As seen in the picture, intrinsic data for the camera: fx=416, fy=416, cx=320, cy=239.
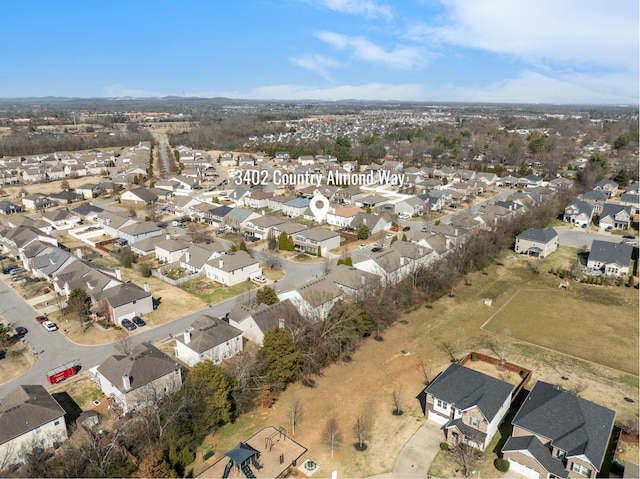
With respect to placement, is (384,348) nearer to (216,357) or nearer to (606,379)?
(216,357)

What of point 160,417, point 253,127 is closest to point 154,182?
point 160,417

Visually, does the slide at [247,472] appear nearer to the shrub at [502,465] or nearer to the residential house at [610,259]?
the shrub at [502,465]

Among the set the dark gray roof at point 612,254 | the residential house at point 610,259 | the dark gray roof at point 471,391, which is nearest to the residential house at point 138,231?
the dark gray roof at point 471,391

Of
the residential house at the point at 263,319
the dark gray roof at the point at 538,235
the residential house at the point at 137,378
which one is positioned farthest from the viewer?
the dark gray roof at the point at 538,235

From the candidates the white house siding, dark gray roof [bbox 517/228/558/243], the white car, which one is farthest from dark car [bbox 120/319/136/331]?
dark gray roof [bbox 517/228/558/243]

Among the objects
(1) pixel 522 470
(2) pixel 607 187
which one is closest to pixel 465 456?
(1) pixel 522 470

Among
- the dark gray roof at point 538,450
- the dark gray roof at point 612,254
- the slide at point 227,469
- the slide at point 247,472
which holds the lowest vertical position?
the slide at point 247,472
